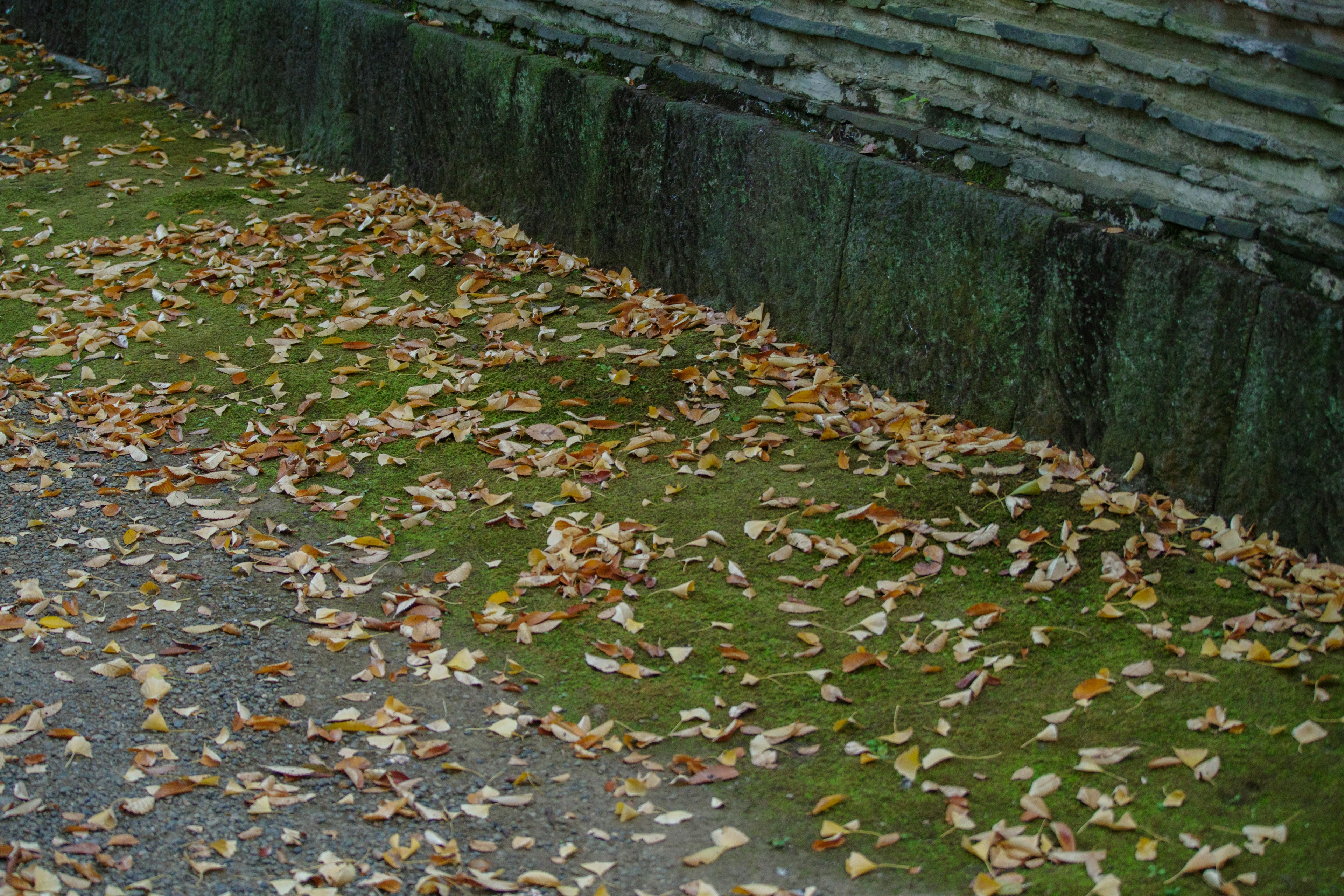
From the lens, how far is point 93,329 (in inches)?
229

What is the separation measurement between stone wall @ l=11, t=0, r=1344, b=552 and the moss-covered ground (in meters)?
0.27

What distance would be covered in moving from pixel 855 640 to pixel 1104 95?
201cm

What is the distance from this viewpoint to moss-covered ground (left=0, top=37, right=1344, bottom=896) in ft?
10.0

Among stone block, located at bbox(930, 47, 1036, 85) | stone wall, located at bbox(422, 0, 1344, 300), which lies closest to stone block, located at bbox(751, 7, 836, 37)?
stone wall, located at bbox(422, 0, 1344, 300)

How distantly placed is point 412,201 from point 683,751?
4438mm

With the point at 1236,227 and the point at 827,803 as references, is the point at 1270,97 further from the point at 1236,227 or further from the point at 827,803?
the point at 827,803

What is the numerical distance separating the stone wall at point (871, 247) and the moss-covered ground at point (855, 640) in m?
0.27

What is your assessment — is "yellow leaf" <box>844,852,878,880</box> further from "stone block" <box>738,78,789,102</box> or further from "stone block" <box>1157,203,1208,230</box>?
"stone block" <box>738,78,789,102</box>

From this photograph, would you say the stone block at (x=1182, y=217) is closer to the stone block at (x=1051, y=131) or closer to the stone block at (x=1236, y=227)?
the stone block at (x=1236, y=227)

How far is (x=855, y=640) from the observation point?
374 centimetres

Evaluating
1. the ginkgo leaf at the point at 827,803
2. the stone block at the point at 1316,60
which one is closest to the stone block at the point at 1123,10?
the stone block at the point at 1316,60

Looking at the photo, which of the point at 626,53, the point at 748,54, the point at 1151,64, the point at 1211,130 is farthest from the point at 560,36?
the point at 1211,130

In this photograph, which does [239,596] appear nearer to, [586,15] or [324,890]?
[324,890]

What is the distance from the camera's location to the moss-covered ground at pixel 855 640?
10.0 ft
